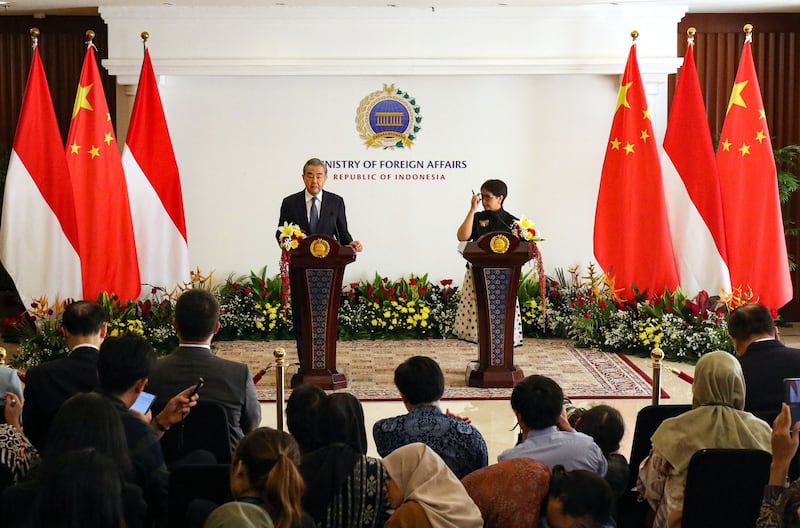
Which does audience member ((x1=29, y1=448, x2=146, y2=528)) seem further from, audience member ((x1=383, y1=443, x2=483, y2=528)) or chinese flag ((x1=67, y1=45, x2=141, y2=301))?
chinese flag ((x1=67, y1=45, x2=141, y2=301))

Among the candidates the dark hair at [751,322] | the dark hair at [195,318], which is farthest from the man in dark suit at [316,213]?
the dark hair at [751,322]

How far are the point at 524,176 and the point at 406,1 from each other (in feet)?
6.82

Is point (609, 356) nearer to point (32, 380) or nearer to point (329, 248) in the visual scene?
point (329, 248)

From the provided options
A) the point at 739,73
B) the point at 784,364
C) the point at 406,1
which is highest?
the point at 406,1

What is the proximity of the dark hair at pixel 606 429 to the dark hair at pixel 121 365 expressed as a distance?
160 centimetres

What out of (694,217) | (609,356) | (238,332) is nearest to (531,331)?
(609,356)

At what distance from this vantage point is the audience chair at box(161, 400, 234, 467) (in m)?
3.60

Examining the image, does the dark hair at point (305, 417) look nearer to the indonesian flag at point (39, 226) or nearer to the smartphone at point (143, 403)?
the smartphone at point (143, 403)

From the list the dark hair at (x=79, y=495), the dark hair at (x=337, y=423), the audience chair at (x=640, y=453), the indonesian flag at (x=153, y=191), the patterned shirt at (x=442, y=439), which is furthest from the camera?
the indonesian flag at (x=153, y=191)

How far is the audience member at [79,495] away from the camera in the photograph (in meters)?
2.36

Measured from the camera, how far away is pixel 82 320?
420cm

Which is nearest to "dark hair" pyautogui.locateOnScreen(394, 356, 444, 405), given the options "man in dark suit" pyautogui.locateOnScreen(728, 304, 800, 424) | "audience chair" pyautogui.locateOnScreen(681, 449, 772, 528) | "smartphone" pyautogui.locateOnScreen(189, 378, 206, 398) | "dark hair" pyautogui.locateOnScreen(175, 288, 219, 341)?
"smartphone" pyautogui.locateOnScreen(189, 378, 206, 398)

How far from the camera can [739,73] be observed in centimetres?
877

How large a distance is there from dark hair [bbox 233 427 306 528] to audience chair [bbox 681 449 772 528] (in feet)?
4.29
